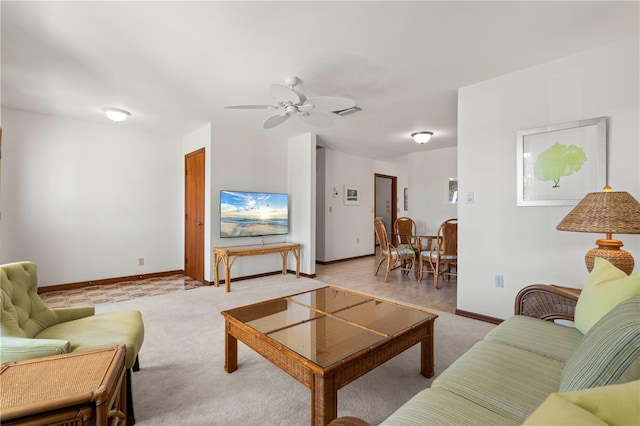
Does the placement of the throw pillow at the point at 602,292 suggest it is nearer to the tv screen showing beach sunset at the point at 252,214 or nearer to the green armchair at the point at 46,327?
the green armchair at the point at 46,327

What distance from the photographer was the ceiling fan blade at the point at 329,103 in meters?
2.63

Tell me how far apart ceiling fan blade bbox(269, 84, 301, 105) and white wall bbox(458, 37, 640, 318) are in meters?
1.77

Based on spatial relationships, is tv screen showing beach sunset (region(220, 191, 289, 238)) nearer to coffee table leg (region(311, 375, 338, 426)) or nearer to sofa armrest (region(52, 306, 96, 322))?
sofa armrest (region(52, 306, 96, 322))

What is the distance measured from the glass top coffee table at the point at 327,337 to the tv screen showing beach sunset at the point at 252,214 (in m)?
2.44

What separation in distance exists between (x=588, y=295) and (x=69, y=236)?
18.3 feet

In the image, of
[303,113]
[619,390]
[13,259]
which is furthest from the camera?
[13,259]

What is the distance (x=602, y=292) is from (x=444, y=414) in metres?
1.05

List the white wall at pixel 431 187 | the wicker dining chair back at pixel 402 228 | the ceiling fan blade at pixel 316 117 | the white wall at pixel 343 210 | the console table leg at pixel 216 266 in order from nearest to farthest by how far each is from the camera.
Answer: the ceiling fan blade at pixel 316 117, the console table leg at pixel 216 266, the wicker dining chair back at pixel 402 228, the white wall at pixel 431 187, the white wall at pixel 343 210

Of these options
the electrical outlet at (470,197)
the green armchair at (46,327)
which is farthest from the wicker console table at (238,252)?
the electrical outlet at (470,197)

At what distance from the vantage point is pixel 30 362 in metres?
1.25

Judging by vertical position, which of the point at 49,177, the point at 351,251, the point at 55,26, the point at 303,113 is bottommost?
the point at 351,251

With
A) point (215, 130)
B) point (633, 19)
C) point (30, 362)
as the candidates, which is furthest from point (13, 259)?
point (633, 19)

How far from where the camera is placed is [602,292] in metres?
1.42

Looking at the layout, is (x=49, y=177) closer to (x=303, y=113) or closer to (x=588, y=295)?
(x=303, y=113)
